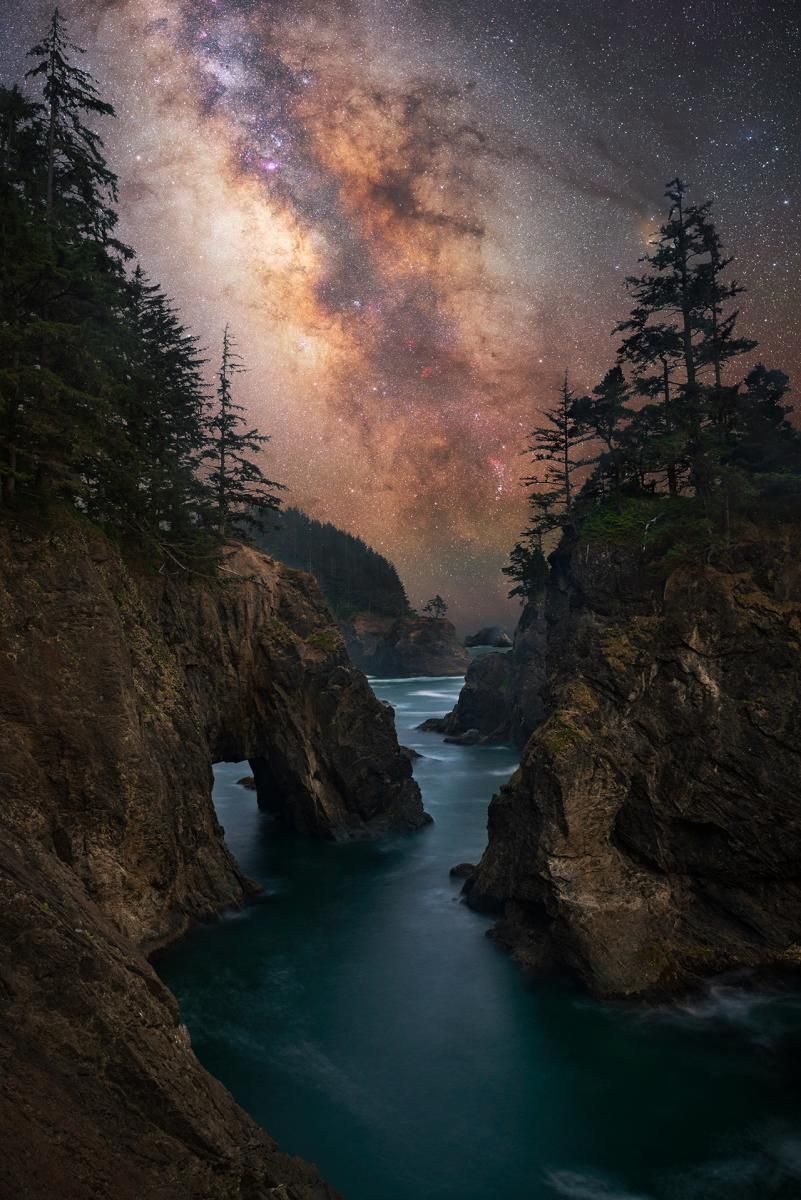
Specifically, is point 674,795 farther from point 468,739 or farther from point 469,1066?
point 468,739

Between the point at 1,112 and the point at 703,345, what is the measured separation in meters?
28.3

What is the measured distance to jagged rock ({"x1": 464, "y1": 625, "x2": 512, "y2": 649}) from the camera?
15400 centimetres

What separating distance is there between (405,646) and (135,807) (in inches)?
4813

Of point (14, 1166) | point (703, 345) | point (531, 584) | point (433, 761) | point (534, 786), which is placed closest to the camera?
point (14, 1166)

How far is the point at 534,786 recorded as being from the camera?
73.8ft

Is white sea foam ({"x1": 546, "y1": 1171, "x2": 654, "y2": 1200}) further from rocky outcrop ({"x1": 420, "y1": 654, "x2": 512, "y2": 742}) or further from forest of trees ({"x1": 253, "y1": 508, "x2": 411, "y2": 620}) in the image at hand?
forest of trees ({"x1": 253, "y1": 508, "x2": 411, "y2": 620})

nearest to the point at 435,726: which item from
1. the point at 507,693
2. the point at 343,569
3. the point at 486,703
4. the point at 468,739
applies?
the point at 486,703

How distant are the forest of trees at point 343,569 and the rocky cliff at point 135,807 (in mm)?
108106

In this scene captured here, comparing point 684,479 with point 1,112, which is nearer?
point 1,112

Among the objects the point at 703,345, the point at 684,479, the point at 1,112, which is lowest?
the point at 684,479

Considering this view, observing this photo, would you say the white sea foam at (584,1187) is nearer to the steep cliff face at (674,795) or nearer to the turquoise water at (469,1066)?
the turquoise water at (469,1066)

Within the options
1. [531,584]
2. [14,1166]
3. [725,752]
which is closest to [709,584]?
[725,752]

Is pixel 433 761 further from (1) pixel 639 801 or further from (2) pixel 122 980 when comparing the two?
(2) pixel 122 980

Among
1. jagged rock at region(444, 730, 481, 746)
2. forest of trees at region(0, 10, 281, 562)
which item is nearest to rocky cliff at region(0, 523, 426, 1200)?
forest of trees at region(0, 10, 281, 562)
